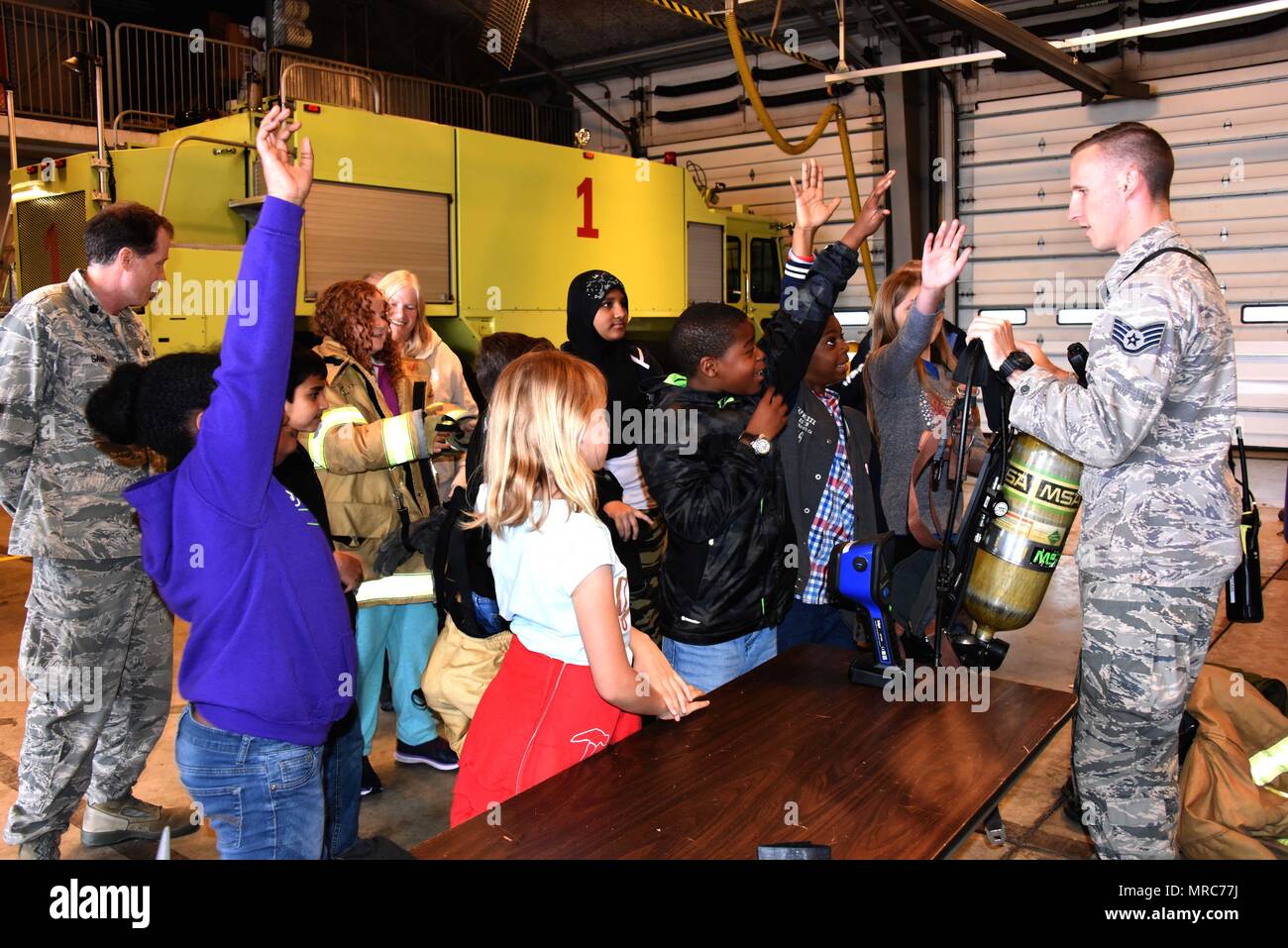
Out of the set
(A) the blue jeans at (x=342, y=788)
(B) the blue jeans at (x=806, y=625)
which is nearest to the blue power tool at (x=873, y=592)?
(B) the blue jeans at (x=806, y=625)

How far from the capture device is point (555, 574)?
215 centimetres

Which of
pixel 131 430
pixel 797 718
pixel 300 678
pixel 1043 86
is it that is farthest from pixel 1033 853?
pixel 1043 86

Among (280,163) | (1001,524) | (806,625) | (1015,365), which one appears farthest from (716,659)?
(280,163)

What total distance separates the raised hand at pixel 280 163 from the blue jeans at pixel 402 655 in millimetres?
2155

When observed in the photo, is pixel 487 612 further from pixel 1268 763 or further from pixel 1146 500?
pixel 1268 763

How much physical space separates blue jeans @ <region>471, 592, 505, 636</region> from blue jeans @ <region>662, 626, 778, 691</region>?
1.88 ft

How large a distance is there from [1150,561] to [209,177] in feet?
19.8

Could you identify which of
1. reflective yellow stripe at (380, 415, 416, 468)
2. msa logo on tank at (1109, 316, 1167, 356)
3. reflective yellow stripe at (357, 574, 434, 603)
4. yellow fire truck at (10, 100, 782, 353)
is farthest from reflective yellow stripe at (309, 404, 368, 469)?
yellow fire truck at (10, 100, 782, 353)

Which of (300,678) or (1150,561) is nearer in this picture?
(300,678)

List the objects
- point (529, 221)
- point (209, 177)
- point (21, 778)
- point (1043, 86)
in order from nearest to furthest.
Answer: point (21, 778) < point (209, 177) < point (529, 221) < point (1043, 86)

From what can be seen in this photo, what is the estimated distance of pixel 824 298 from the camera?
333cm

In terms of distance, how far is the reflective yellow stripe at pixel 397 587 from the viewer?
383cm

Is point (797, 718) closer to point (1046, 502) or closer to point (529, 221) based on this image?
point (1046, 502)

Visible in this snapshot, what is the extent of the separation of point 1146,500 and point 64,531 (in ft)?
10.4
